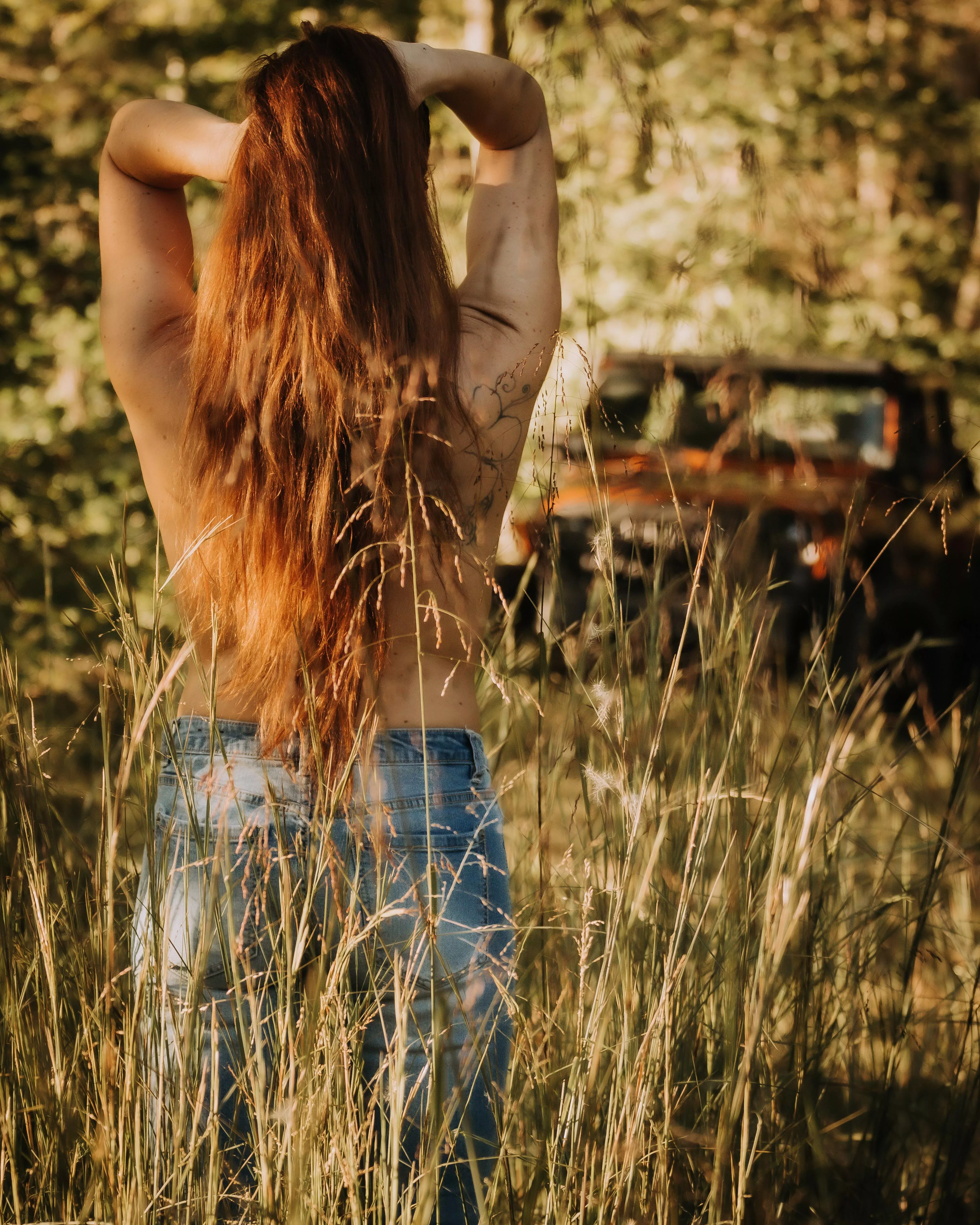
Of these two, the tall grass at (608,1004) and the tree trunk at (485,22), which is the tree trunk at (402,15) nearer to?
the tree trunk at (485,22)

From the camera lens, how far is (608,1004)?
108 centimetres

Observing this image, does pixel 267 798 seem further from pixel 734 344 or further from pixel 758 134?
pixel 758 134

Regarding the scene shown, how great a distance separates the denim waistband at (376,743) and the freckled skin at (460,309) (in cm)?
1

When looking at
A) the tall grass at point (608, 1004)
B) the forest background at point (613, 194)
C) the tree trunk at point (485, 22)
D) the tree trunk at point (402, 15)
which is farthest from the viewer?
the tree trunk at point (485, 22)

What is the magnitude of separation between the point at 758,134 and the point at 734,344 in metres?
7.46

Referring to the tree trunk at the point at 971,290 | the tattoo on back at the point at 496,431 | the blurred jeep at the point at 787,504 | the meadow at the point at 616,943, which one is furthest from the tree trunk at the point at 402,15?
the tattoo on back at the point at 496,431

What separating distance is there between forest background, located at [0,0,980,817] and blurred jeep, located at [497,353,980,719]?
140mm

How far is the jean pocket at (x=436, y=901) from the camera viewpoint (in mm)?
1094

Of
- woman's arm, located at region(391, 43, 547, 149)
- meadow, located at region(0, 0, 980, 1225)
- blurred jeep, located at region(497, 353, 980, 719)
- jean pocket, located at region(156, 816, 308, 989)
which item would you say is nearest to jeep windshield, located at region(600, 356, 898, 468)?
blurred jeep, located at region(497, 353, 980, 719)

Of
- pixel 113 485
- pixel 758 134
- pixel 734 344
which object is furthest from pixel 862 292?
pixel 734 344

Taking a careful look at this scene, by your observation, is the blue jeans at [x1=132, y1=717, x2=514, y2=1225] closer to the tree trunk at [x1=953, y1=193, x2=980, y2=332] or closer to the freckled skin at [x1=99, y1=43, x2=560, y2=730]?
the freckled skin at [x1=99, y1=43, x2=560, y2=730]

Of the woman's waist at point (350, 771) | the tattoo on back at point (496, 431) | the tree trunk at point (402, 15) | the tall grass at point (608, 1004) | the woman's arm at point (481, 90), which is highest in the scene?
the tree trunk at point (402, 15)

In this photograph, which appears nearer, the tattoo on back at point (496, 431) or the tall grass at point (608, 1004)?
the tall grass at point (608, 1004)

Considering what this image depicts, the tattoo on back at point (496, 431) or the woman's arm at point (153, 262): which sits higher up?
the woman's arm at point (153, 262)
